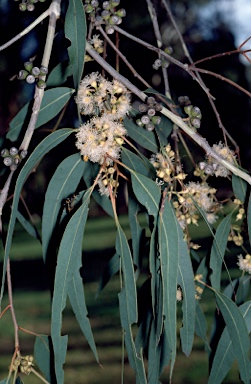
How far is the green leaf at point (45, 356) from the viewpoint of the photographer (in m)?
1.52

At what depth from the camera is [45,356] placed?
153cm

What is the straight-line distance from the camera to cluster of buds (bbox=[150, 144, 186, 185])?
1282mm

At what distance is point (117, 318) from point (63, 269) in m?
3.87

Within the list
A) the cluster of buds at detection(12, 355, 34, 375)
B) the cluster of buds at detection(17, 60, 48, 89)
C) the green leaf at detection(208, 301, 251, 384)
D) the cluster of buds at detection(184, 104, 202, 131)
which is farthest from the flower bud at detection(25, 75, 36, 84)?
the green leaf at detection(208, 301, 251, 384)

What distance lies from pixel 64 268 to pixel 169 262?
20 centimetres

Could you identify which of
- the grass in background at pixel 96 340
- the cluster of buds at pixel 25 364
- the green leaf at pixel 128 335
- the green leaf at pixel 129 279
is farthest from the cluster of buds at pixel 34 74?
the grass in background at pixel 96 340

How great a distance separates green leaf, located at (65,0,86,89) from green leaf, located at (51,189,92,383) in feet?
0.85

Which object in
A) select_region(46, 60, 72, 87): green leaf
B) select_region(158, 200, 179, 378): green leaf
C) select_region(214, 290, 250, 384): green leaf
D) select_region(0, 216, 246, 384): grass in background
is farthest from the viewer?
select_region(0, 216, 246, 384): grass in background

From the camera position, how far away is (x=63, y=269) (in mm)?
1208

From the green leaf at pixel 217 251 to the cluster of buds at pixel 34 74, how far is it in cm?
57

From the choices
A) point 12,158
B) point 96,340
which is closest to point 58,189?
point 12,158

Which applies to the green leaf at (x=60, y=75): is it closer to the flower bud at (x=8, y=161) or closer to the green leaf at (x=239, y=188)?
the flower bud at (x=8, y=161)

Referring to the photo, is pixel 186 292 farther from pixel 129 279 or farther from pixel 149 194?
pixel 149 194

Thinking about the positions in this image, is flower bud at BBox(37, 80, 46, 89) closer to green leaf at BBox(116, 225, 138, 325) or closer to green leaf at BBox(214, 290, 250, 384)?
green leaf at BBox(116, 225, 138, 325)
